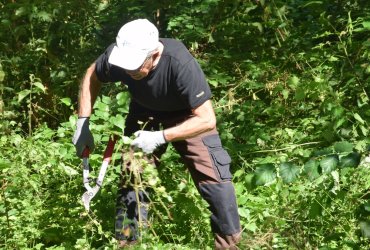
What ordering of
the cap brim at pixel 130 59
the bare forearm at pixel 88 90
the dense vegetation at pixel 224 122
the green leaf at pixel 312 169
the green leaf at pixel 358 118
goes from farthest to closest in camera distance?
the green leaf at pixel 358 118 → the bare forearm at pixel 88 90 → the dense vegetation at pixel 224 122 → the cap brim at pixel 130 59 → the green leaf at pixel 312 169

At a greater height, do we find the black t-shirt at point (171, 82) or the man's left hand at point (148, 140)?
the black t-shirt at point (171, 82)

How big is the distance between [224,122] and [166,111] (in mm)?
1417

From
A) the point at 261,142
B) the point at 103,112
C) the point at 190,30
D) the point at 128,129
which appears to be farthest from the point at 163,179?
the point at 190,30

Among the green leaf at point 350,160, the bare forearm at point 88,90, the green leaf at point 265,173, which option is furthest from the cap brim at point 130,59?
the green leaf at point 350,160

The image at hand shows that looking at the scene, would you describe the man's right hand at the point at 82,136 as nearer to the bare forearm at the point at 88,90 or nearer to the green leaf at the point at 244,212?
the bare forearm at the point at 88,90

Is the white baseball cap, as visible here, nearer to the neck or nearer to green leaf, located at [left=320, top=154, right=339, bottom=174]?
the neck

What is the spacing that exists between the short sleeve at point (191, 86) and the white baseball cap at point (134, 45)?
0.71 feet

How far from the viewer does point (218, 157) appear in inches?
135

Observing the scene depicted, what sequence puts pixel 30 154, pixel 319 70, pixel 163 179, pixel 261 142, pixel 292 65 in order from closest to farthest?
1. pixel 163 179
2. pixel 30 154
3. pixel 261 142
4. pixel 319 70
5. pixel 292 65

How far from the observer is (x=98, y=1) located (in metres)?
6.37

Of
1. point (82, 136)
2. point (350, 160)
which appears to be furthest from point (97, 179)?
point (350, 160)

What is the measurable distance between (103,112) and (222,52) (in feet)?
5.98

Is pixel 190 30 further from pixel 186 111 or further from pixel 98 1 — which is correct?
pixel 186 111

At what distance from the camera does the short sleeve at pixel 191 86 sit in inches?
125
